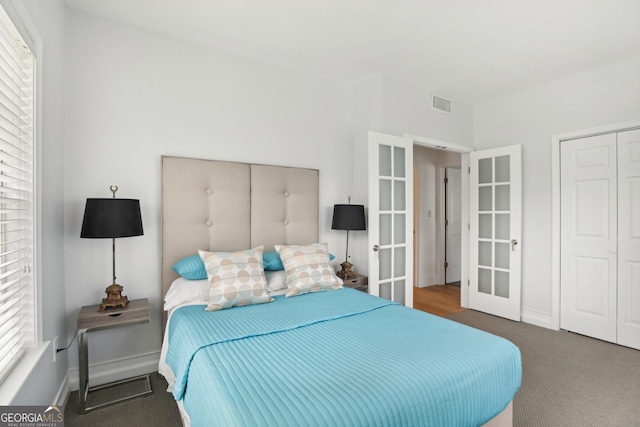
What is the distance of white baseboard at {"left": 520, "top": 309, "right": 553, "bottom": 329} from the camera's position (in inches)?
145

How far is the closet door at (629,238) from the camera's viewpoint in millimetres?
3064

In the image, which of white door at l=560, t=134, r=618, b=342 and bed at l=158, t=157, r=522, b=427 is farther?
white door at l=560, t=134, r=618, b=342

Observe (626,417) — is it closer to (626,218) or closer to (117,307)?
(626,218)

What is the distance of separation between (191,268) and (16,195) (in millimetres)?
1136

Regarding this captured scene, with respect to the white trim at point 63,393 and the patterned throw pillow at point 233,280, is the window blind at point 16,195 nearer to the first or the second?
the white trim at point 63,393

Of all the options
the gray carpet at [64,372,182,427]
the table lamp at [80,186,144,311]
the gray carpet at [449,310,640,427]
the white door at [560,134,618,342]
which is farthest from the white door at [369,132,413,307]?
the table lamp at [80,186,144,311]

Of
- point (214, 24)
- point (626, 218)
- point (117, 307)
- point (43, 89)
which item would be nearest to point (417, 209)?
point (626, 218)

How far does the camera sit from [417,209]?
18.2 feet

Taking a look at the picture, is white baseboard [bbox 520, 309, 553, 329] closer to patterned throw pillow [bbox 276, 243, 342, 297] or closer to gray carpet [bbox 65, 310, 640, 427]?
gray carpet [bbox 65, 310, 640, 427]

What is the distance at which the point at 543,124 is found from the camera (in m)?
3.70

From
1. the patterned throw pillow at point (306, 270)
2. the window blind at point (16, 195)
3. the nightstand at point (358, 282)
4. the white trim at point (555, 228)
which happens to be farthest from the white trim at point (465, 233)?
the window blind at point (16, 195)

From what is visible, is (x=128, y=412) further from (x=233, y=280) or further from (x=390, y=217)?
(x=390, y=217)

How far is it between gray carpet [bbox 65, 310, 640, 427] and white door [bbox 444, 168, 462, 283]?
2.64m

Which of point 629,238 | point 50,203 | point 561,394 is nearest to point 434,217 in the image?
point 629,238
